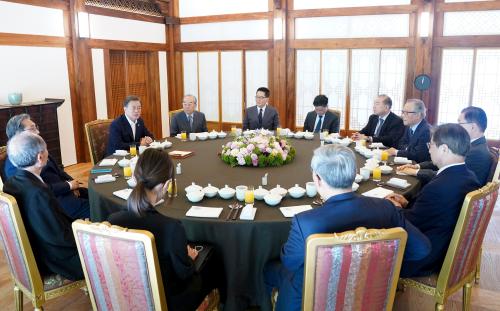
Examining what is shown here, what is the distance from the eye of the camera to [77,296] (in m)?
3.06

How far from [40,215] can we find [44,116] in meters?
4.24

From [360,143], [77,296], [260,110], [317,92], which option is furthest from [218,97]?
[77,296]

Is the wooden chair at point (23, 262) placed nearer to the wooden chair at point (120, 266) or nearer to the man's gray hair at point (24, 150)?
the man's gray hair at point (24, 150)

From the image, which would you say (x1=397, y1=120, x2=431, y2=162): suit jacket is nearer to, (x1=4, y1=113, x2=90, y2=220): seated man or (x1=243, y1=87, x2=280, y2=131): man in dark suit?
(x1=243, y1=87, x2=280, y2=131): man in dark suit

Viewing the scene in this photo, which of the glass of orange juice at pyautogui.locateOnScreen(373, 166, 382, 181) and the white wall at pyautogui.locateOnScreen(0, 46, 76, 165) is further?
the white wall at pyautogui.locateOnScreen(0, 46, 76, 165)

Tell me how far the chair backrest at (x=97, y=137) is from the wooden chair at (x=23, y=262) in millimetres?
2385

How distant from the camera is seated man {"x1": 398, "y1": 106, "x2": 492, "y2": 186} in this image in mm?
3176

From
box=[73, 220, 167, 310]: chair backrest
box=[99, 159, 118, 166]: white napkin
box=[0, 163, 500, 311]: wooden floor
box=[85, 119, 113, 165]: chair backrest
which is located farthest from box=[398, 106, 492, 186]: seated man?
box=[85, 119, 113, 165]: chair backrest

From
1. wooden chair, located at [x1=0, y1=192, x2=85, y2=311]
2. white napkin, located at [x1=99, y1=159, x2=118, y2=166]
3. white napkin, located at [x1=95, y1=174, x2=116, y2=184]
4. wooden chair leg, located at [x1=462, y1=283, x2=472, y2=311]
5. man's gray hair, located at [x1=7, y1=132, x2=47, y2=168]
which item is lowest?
wooden chair leg, located at [x1=462, y1=283, x2=472, y2=311]

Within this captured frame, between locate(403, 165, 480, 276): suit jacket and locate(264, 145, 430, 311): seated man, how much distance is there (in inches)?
18.8

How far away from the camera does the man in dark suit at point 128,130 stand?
4.59m

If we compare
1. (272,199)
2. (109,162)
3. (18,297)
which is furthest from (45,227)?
(109,162)

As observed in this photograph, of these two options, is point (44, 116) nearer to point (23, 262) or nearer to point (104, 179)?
point (104, 179)

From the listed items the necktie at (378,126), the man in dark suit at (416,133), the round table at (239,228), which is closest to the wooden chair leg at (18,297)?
the round table at (239,228)
